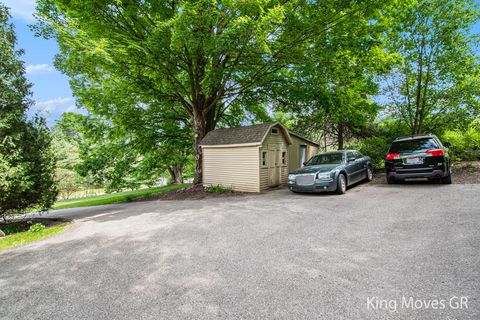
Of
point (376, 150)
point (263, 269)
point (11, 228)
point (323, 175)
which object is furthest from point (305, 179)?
point (11, 228)

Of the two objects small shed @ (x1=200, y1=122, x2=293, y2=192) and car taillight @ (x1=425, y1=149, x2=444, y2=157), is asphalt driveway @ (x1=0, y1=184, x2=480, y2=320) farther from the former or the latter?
small shed @ (x1=200, y1=122, x2=293, y2=192)

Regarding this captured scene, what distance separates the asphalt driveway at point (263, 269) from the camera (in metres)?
2.50

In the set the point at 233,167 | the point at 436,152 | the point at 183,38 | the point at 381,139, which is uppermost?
the point at 183,38

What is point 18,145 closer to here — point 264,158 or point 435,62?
point 264,158

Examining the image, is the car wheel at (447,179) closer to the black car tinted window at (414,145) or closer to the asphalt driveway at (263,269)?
the black car tinted window at (414,145)

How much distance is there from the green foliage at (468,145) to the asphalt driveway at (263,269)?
10.4 m

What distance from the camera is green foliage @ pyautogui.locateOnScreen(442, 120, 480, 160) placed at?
45.1 ft

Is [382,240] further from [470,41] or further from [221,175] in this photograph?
[470,41]

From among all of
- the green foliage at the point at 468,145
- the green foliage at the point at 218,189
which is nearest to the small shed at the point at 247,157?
the green foliage at the point at 218,189

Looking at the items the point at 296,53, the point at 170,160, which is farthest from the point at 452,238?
the point at 170,160

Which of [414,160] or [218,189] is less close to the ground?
[414,160]

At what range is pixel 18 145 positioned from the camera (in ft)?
24.4

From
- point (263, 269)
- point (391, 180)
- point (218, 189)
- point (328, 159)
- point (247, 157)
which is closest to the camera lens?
point (263, 269)

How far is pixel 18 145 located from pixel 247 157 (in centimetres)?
855
